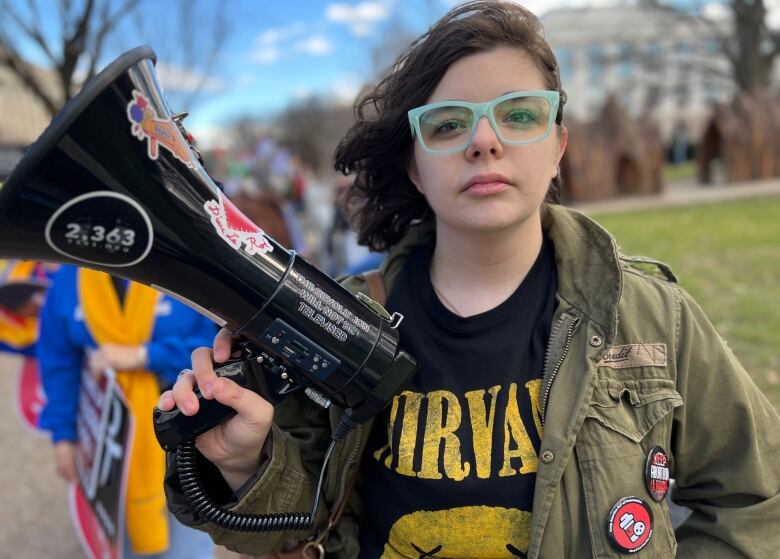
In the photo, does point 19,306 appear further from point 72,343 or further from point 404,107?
point 404,107

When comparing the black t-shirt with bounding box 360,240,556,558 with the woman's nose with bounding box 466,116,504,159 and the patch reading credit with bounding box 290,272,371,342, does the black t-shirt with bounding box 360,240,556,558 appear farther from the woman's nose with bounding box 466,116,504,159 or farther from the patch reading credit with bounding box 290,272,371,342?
the woman's nose with bounding box 466,116,504,159

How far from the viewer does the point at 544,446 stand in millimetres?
1371

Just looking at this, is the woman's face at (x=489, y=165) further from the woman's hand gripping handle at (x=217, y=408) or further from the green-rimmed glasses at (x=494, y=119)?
the woman's hand gripping handle at (x=217, y=408)

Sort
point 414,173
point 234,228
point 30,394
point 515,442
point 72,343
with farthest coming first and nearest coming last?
point 30,394
point 72,343
point 414,173
point 515,442
point 234,228

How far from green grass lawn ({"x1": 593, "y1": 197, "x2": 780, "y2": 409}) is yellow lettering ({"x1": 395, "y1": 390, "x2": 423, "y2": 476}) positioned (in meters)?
3.43

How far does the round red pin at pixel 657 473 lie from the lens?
1.37 m

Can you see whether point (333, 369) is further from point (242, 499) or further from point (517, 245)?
point (517, 245)

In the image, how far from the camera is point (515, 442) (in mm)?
1438

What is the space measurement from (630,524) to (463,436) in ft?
1.31

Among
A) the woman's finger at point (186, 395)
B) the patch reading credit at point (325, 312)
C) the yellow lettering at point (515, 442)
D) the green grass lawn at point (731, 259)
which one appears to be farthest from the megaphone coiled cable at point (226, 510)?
the green grass lawn at point (731, 259)

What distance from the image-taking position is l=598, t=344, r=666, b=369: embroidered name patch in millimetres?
1408

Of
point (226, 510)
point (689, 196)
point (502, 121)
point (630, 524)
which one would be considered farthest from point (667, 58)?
point (226, 510)

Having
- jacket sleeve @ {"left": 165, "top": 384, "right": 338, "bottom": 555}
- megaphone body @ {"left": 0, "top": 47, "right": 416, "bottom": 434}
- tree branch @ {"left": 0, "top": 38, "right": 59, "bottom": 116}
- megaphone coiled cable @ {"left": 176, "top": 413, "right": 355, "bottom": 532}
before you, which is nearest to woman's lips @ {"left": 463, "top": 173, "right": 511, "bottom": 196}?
megaphone body @ {"left": 0, "top": 47, "right": 416, "bottom": 434}

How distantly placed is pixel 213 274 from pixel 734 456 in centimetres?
123
